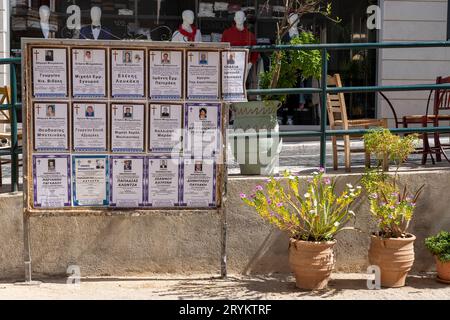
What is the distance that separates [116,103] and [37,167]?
0.84 metres

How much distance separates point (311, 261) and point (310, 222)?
321mm

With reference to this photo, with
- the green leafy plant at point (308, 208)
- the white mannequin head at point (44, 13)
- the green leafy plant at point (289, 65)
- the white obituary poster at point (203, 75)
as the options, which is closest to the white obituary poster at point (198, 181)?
the green leafy plant at point (308, 208)

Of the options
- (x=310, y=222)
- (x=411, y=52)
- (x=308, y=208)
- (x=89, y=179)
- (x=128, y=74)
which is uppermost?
(x=411, y=52)

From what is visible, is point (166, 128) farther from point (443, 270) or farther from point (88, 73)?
point (443, 270)

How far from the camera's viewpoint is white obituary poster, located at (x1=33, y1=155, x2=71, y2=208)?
5.47m

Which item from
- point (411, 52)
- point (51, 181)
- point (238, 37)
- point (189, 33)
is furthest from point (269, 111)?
point (411, 52)

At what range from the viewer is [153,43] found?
5445 mm

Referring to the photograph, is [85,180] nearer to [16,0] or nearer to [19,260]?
[19,260]

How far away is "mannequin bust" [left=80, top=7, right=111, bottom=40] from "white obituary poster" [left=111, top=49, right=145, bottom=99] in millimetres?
6318

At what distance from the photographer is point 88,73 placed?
214 inches

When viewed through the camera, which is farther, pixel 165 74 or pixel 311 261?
pixel 165 74

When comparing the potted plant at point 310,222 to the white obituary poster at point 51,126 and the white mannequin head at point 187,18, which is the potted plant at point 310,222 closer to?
the white obituary poster at point 51,126
